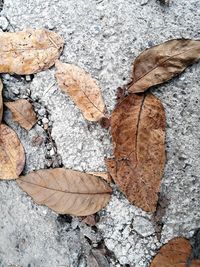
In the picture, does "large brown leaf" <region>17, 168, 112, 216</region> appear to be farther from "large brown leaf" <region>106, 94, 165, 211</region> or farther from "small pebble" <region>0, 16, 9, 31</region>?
"small pebble" <region>0, 16, 9, 31</region>

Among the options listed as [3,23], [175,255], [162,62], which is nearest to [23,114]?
[3,23]

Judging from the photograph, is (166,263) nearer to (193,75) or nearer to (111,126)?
(111,126)

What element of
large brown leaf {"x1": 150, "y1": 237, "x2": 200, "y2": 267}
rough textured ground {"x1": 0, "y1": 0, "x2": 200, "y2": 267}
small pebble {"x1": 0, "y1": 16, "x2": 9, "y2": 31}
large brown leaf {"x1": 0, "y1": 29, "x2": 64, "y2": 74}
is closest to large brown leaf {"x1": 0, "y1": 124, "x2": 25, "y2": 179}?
rough textured ground {"x1": 0, "y1": 0, "x2": 200, "y2": 267}

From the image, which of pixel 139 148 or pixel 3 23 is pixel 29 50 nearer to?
pixel 3 23

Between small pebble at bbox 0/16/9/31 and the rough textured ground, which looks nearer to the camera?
the rough textured ground

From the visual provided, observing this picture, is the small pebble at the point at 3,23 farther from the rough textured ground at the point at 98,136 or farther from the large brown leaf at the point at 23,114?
the large brown leaf at the point at 23,114

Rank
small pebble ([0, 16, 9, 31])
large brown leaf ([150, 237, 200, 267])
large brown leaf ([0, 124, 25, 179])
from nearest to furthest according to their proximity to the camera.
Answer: large brown leaf ([150, 237, 200, 267]) → large brown leaf ([0, 124, 25, 179]) → small pebble ([0, 16, 9, 31])

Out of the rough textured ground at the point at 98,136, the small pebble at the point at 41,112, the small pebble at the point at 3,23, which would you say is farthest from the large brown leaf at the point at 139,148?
the small pebble at the point at 3,23
